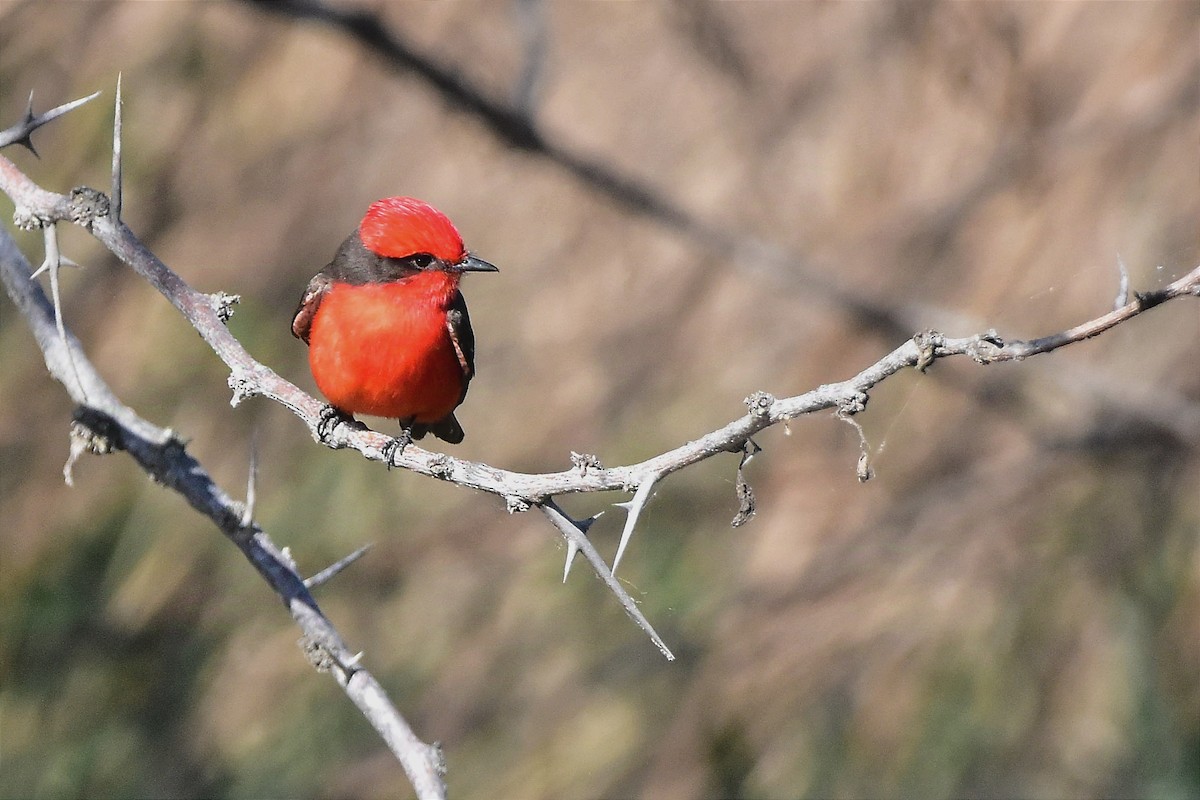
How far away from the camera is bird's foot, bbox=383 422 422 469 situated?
3.29 metres

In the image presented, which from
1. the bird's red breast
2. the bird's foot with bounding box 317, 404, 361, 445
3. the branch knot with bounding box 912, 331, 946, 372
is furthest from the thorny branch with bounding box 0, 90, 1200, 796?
the bird's red breast

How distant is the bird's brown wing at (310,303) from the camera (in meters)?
4.63

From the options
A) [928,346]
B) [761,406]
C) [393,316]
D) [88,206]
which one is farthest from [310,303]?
[928,346]

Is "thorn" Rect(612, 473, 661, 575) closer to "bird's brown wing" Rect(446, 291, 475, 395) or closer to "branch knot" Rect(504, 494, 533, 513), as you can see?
"branch knot" Rect(504, 494, 533, 513)

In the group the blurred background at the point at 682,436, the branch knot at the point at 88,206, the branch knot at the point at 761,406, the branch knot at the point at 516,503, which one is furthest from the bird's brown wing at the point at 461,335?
the blurred background at the point at 682,436

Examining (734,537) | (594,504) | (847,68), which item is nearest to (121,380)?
(594,504)

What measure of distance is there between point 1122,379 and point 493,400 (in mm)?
3848

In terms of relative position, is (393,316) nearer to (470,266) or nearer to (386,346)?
(386,346)

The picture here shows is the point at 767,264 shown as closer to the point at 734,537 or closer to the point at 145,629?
the point at 734,537

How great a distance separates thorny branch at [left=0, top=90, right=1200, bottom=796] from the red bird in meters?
0.82

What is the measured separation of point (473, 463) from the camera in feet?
10.1

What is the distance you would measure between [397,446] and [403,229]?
3.71ft

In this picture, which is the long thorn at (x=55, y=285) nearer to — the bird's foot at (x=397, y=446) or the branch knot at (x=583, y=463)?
the bird's foot at (x=397, y=446)

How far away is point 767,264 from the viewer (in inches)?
329
